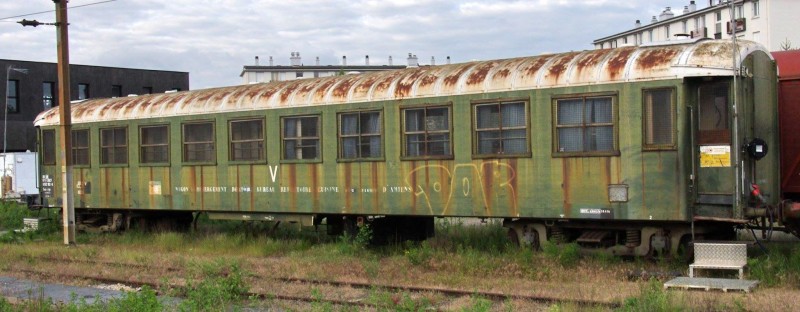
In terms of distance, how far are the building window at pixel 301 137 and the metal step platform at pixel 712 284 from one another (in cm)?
669

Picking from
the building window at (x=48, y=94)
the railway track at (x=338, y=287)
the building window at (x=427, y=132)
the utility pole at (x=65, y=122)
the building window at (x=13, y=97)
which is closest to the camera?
the railway track at (x=338, y=287)

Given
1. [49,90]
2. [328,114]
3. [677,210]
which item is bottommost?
[677,210]

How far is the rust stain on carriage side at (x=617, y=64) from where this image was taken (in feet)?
36.5

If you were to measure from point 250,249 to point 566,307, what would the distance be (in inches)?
301

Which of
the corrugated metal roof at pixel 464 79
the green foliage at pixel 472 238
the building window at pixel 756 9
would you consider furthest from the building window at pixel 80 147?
the building window at pixel 756 9

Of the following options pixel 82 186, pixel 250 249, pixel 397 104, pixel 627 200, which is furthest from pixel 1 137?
pixel 627 200

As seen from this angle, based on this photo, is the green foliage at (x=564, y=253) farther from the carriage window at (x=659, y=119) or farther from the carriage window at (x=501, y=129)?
the carriage window at (x=659, y=119)

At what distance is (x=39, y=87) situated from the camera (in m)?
43.2

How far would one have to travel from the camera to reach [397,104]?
13117 millimetres

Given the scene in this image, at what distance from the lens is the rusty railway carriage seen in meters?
10.7

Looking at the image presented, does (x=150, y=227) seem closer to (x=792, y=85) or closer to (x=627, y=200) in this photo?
(x=627, y=200)

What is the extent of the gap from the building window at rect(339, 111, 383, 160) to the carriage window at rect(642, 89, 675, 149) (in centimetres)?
430

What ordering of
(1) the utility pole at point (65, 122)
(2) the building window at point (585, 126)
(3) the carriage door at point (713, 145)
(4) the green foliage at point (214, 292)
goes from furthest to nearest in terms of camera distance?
(1) the utility pole at point (65, 122) < (2) the building window at point (585, 126) < (3) the carriage door at point (713, 145) < (4) the green foliage at point (214, 292)

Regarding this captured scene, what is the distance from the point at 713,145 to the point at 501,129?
294cm
